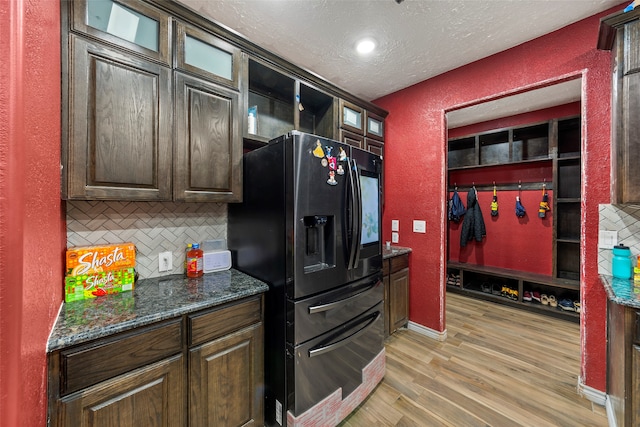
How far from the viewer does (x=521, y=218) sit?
361 centimetres

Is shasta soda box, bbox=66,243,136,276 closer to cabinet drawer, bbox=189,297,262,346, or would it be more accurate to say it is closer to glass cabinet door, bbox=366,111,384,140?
cabinet drawer, bbox=189,297,262,346

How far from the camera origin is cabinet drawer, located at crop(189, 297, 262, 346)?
1.21 meters

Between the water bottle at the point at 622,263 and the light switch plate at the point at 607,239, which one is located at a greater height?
the light switch plate at the point at 607,239

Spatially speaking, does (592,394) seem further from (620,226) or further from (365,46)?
(365,46)

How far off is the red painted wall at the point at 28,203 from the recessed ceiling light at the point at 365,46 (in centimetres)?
184

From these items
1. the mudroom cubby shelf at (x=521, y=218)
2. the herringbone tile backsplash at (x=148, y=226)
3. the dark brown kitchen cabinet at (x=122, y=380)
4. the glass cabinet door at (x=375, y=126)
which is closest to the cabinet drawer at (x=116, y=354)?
the dark brown kitchen cabinet at (x=122, y=380)

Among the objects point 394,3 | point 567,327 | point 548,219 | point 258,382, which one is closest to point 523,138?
point 548,219

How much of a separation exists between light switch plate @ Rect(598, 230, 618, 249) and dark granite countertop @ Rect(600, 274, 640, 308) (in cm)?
21

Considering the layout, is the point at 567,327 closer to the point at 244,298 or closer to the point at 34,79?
the point at 244,298

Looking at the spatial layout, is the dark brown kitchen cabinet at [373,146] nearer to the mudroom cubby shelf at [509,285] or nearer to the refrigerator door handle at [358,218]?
the refrigerator door handle at [358,218]

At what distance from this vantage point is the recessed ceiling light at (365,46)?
1989 millimetres

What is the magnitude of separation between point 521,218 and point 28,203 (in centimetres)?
482

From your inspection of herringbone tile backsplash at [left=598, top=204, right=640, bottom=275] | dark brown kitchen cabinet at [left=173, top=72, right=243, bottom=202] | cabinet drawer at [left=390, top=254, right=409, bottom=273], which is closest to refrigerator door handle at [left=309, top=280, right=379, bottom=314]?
cabinet drawer at [left=390, top=254, right=409, bottom=273]

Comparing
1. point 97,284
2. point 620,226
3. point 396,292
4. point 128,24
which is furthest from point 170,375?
point 620,226
